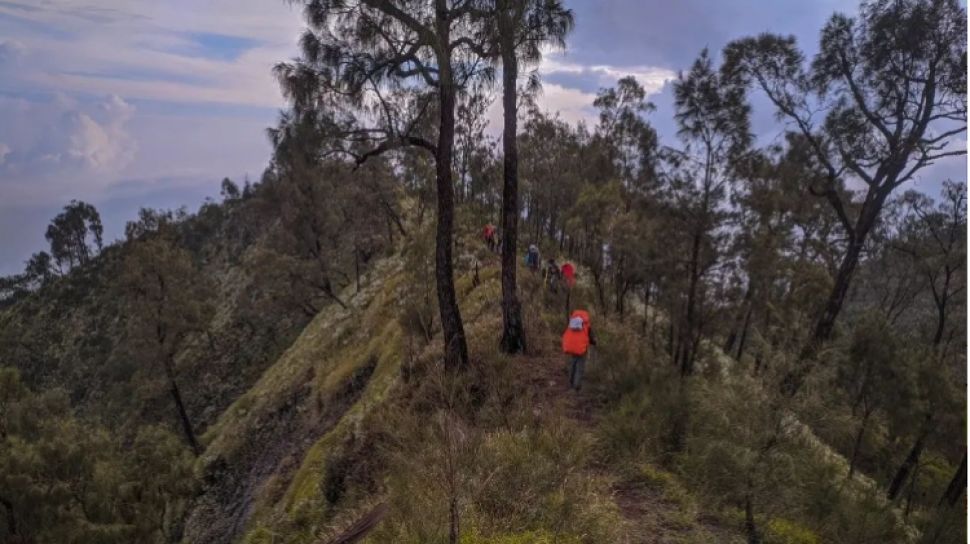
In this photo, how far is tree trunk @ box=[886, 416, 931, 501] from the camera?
13062 millimetres

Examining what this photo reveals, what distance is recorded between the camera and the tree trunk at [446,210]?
29.9ft

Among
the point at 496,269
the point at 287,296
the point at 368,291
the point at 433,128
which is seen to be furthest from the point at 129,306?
the point at 433,128

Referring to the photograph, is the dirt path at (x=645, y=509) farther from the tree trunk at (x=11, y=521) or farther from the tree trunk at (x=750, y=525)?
the tree trunk at (x=11, y=521)

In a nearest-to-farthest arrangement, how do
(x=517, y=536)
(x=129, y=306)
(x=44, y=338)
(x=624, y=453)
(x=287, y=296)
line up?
(x=517, y=536) → (x=624, y=453) → (x=129, y=306) → (x=287, y=296) → (x=44, y=338)

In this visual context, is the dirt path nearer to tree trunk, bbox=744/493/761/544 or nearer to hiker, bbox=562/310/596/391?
tree trunk, bbox=744/493/761/544

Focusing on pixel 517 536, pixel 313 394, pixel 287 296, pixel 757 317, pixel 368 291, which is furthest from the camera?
pixel 287 296

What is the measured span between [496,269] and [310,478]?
9.77 meters

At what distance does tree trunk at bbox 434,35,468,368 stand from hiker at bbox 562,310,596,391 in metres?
1.94

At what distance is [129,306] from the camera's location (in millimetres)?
26016

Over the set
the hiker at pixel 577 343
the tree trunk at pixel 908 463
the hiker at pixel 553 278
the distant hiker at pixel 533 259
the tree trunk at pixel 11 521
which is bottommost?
the tree trunk at pixel 11 521

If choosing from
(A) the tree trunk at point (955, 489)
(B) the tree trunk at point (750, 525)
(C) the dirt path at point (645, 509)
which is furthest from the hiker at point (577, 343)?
(A) the tree trunk at point (955, 489)

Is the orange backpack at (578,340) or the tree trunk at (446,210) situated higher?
the tree trunk at (446,210)

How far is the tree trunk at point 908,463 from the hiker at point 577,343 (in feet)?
28.7

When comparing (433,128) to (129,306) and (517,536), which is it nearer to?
(517,536)
